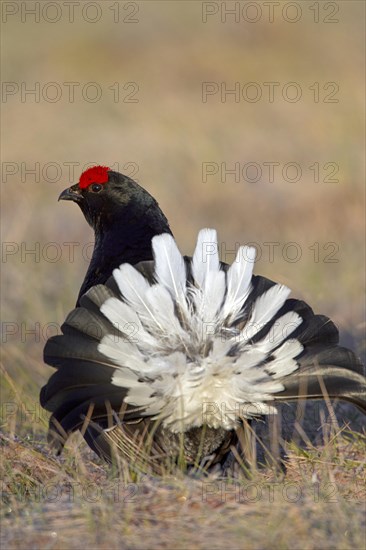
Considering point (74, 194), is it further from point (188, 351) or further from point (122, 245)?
point (188, 351)

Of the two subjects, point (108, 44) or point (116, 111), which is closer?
point (116, 111)

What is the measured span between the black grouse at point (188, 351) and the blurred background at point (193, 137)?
1.62m

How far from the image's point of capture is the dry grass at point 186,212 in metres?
2.70

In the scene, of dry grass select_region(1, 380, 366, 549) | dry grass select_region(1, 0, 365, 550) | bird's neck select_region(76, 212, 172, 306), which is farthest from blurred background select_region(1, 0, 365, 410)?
dry grass select_region(1, 380, 366, 549)

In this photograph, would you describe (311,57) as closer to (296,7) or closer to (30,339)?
(296,7)

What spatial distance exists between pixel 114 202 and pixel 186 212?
4.41 metres

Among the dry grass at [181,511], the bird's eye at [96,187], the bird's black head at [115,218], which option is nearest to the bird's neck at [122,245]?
the bird's black head at [115,218]

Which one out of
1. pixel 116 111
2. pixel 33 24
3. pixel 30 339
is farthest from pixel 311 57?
pixel 30 339

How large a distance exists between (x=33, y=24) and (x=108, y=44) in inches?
107

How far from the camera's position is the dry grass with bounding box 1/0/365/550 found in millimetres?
2703

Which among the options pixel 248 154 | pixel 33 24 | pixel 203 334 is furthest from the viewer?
pixel 33 24

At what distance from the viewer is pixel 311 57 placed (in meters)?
12.5

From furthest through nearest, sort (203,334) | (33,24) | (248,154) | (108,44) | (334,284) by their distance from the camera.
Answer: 1. (33,24)
2. (108,44)
3. (248,154)
4. (334,284)
5. (203,334)

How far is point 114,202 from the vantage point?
156 inches
